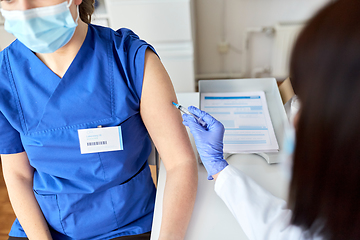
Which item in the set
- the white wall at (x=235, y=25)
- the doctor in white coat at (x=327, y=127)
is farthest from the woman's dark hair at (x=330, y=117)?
the white wall at (x=235, y=25)

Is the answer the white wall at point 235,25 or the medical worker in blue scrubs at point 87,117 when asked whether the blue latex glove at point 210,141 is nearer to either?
the medical worker in blue scrubs at point 87,117

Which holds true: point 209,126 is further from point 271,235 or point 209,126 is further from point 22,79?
point 22,79

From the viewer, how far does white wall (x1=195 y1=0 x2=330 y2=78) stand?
2.48m

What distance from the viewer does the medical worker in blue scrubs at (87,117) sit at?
35.9 inches

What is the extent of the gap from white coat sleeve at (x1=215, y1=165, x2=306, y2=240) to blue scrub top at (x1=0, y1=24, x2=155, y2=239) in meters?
0.34

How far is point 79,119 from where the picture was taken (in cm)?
92

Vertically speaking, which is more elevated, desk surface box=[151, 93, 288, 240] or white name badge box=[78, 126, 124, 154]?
white name badge box=[78, 126, 124, 154]

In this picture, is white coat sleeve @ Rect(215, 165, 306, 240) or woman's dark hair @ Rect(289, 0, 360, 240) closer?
woman's dark hair @ Rect(289, 0, 360, 240)

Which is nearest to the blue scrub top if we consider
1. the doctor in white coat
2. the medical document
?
the medical document

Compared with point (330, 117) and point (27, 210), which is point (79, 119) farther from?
point (330, 117)

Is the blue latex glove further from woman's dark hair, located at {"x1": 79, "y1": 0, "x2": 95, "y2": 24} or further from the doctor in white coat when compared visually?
woman's dark hair, located at {"x1": 79, "y1": 0, "x2": 95, "y2": 24}

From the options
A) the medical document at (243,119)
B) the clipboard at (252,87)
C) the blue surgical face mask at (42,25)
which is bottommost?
the medical document at (243,119)

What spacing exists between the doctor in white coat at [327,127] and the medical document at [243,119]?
41 cm

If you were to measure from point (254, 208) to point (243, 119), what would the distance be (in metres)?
0.43
